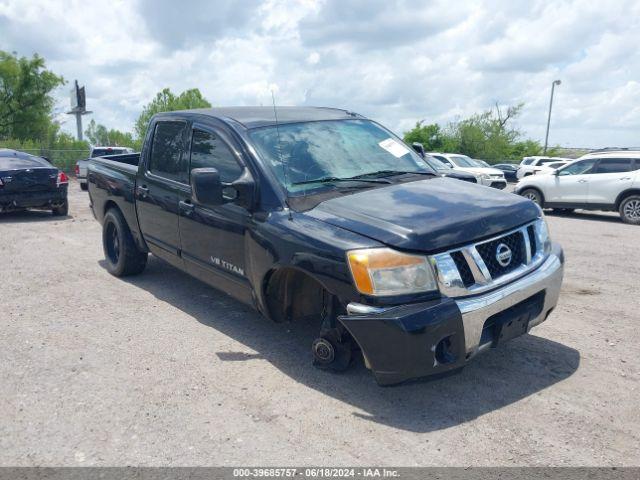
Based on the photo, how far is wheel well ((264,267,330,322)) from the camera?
4105mm

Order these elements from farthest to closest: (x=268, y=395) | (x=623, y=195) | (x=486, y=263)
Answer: (x=623, y=195)
(x=268, y=395)
(x=486, y=263)

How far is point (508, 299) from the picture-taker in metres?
3.55

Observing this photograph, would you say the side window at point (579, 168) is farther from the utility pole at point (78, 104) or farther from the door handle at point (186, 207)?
the utility pole at point (78, 104)

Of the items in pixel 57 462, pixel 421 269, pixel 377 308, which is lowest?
pixel 57 462

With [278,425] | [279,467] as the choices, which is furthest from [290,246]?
[279,467]

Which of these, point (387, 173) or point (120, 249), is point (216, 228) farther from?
point (120, 249)

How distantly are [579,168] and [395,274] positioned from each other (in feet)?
40.6

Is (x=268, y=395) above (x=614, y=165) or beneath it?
beneath

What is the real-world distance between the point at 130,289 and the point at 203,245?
189 cm

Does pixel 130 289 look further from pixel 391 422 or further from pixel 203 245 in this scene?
pixel 391 422

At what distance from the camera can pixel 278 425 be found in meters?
3.41

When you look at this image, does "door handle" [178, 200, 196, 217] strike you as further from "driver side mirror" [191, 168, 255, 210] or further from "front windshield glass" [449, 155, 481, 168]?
"front windshield glass" [449, 155, 481, 168]

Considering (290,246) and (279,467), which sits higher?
(290,246)

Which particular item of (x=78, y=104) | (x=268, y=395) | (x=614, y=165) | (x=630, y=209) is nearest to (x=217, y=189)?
(x=268, y=395)
